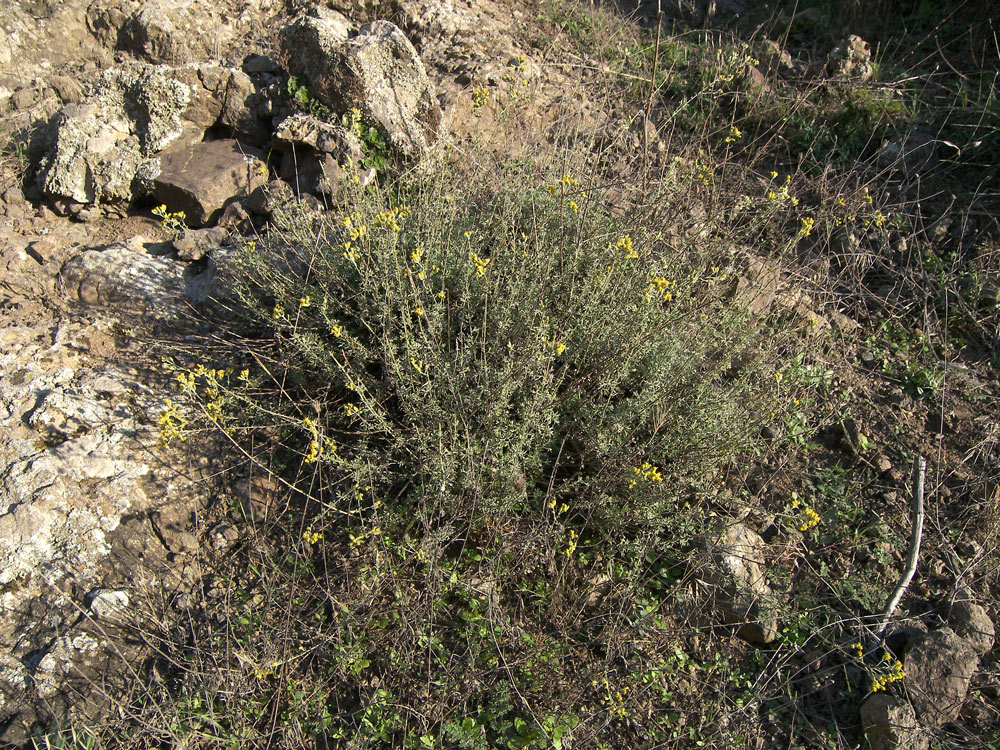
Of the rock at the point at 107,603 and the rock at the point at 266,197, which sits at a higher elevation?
the rock at the point at 266,197

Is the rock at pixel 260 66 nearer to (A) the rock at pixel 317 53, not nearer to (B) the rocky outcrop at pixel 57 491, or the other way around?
(A) the rock at pixel 317 53

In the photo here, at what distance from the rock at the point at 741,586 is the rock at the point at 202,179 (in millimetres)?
3727

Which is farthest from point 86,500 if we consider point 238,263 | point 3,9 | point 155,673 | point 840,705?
point 3,9

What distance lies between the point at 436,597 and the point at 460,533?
0.35m

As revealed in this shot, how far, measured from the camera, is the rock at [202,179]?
165 inches

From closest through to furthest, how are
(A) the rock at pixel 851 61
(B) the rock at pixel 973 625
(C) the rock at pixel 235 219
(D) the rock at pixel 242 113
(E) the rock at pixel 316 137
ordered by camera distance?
(B) the rock at pixel 973 625 < (C) the rock at pixel 235 219 < (E) the rock at pixel 316 137 < (D) the rock at pixel 242 113 < (A) the rock at pixel 851 61

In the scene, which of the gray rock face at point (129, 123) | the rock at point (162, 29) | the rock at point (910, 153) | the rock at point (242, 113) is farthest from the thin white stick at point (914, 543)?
the rock at point (162, 29)

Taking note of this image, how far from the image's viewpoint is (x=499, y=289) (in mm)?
3361

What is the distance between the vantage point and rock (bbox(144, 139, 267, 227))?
4188mm

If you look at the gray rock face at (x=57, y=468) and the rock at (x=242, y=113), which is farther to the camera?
the rock at (x=242, y=113)

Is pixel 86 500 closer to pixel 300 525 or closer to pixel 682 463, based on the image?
pixel 300 525

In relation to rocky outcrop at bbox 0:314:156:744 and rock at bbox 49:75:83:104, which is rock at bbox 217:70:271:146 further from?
rocky outcrop at bbox 0:314:156:744

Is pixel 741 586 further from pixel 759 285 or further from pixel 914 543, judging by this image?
pixel 759 285

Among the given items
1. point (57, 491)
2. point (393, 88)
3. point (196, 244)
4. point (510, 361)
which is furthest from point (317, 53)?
point (57, 491)
